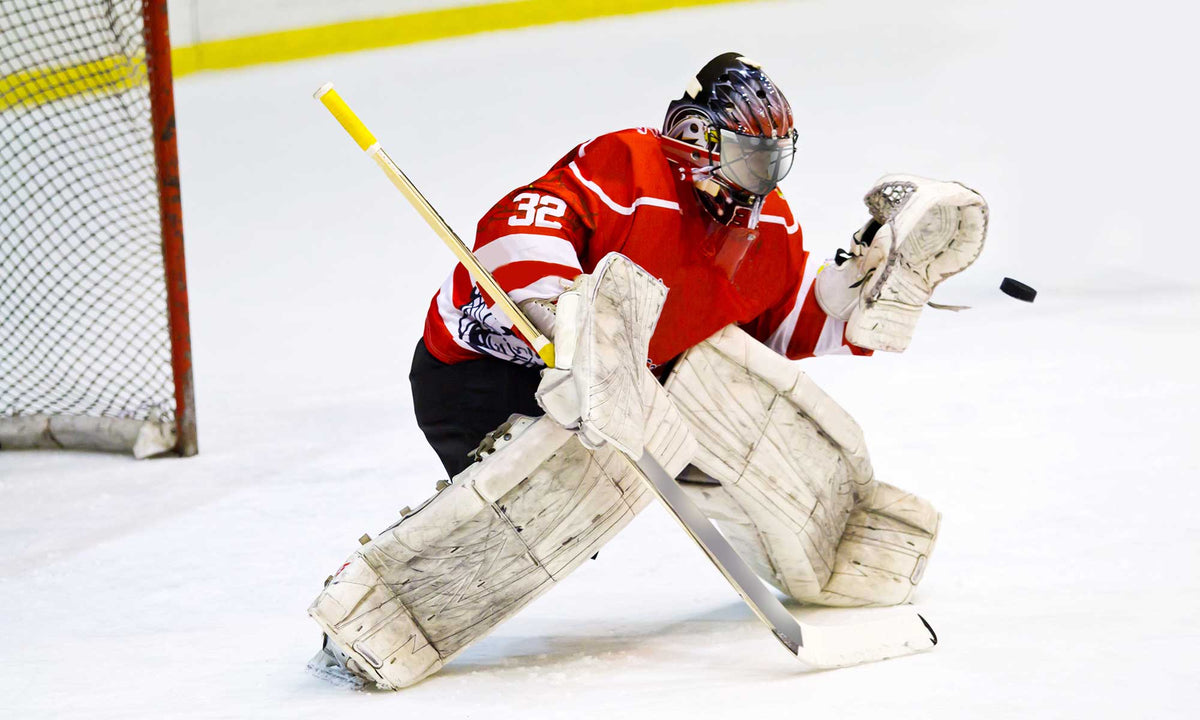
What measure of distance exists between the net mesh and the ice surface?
235 millimetres

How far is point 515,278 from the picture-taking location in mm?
1638

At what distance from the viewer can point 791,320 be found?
1993 millimetres

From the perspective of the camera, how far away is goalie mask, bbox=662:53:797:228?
5.70 feet

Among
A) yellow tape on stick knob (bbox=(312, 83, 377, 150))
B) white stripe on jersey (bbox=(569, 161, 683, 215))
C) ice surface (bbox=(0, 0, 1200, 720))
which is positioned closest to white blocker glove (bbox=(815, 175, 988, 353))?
white stripe on jersey (bbox=(569, 161, 683, 215))

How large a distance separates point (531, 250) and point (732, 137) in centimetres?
31

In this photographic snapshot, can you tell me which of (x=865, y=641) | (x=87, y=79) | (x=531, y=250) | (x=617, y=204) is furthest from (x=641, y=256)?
(x=87, y=79)

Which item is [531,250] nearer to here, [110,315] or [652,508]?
[652,508]

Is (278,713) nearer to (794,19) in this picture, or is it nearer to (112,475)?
(112,475)

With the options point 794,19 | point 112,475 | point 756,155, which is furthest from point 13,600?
point 794,19

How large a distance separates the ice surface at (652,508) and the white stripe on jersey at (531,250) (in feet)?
1.66

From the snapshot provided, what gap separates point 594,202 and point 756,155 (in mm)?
218

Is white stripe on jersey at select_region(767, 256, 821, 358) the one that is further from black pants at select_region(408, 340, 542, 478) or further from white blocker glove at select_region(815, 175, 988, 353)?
black pants at select_region(408, 340, 542, 478)

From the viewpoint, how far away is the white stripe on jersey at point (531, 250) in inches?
64.5

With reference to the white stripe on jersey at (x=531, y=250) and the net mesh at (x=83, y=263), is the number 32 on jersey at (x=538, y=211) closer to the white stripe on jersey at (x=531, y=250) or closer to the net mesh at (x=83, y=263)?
the white stripe on jersey at (x=531, y=250)
